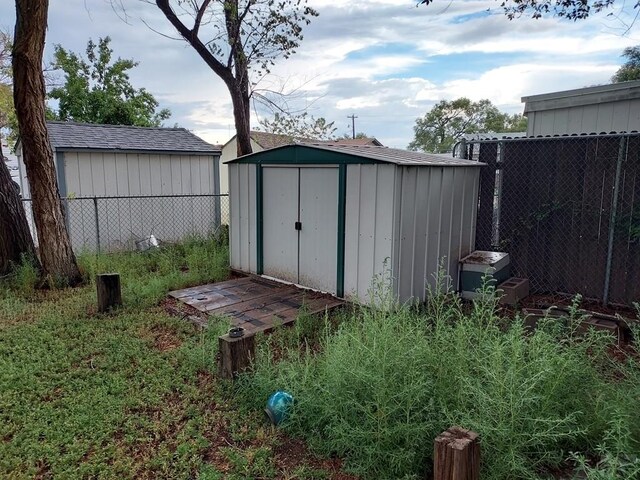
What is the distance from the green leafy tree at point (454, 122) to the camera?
4000cm

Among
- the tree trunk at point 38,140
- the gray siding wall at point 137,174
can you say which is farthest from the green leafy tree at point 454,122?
the tree trunk at point 38,140

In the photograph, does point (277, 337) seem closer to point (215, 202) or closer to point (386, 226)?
point (386, 226)

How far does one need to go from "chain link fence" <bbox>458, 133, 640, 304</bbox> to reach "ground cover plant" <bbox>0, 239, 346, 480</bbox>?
3841mm

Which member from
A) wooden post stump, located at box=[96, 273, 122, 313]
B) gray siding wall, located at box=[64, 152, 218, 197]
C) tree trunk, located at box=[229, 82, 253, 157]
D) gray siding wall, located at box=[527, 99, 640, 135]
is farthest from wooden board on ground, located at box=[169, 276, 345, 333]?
gray siding wall, located at box=[527, 99, 640, 135]

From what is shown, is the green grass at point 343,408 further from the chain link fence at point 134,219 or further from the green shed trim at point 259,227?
the chain link fence at point 134,219

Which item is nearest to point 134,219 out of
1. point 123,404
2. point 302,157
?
point 302,157

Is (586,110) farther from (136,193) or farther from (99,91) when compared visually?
(99,91)

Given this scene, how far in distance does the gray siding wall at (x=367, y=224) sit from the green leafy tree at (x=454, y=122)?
3729 centimetres

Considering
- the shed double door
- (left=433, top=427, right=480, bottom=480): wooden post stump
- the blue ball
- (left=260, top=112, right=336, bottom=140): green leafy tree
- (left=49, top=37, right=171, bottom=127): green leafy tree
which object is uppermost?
(left=49, top=37, right=171, bottom=127): green leafy tree

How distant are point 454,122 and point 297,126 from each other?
3464 centimetres

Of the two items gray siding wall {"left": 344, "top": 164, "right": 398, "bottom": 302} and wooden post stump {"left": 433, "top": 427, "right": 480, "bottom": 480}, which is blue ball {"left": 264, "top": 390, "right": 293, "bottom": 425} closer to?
wooden post stump {"left": 433, "top": 427, "right": 480, "bottom": 480}

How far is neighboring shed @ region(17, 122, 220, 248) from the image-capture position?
25.1ft

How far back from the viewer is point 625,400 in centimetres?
226

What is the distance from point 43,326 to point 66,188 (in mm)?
4041
